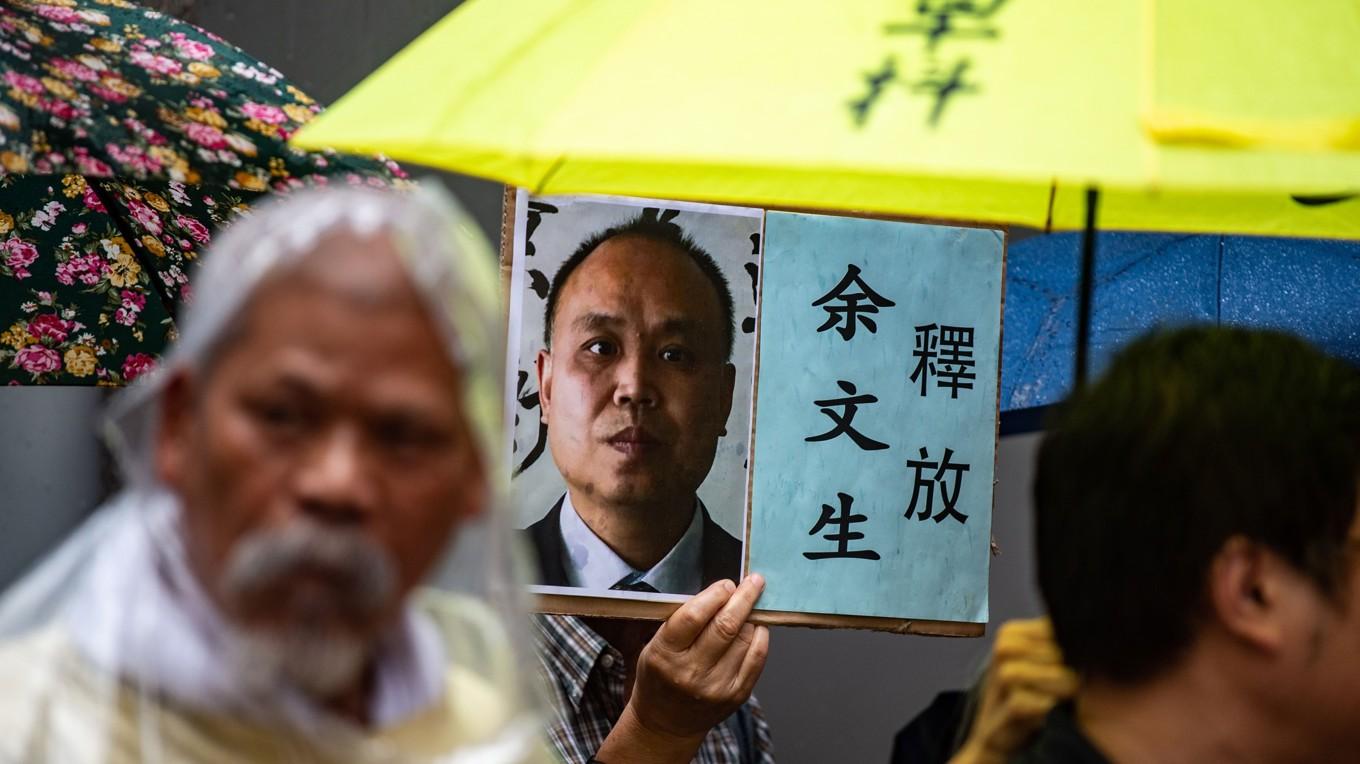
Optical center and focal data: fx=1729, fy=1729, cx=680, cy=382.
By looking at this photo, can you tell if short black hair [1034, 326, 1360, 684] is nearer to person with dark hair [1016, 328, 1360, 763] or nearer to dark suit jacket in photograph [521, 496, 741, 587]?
person with dark hair [1016, 328, 1360, 763]

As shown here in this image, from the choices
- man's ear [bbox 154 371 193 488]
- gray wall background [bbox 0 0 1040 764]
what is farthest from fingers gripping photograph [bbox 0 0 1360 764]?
gray wall background [bbox 0 0 1040 764]

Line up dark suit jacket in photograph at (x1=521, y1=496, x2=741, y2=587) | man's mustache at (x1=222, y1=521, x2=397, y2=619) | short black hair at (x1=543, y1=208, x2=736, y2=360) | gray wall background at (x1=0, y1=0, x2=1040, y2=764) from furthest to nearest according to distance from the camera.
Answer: gray wall background at (x1=0, y1=0, x2=1040, y2=764) → short black hair at (x1=543, y1=208, x2=736, y2=360) → dark suit jacket in photograph at (x1=521, y1=496, x2=741, y2=587) → man's mustache at (x1=222, y1=521, x2=397, y2=619)

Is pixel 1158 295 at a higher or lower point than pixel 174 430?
higher

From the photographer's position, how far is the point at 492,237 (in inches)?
203

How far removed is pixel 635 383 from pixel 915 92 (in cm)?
136

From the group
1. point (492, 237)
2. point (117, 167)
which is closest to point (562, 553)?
point (117, 167)

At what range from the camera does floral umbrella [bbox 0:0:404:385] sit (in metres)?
2.47

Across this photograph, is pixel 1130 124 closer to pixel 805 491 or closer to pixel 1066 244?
pixel 805 491

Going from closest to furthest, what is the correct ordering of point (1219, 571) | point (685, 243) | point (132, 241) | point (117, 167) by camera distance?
point (1219, 571) → point (117, 167) → point (685, 243) → point (132, 241)

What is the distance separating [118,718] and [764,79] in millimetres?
906

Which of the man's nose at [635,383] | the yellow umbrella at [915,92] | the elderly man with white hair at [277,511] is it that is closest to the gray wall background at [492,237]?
the man's nose at [635,383]

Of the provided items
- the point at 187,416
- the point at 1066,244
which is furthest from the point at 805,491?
the point at 187,416

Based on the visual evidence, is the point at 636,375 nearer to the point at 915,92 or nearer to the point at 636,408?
the point at 636,408

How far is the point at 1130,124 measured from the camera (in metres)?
1.72
